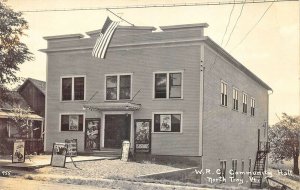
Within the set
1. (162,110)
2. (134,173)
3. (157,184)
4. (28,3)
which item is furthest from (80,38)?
(157,184)

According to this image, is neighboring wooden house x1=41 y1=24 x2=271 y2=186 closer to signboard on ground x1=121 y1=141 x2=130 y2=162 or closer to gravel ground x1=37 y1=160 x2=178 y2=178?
signboard on ground x1=121 y1=141 x2=130 y2=162

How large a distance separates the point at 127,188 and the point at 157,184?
78cm

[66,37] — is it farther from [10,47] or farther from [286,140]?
[286,140]

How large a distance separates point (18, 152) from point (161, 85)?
7064 millimetres

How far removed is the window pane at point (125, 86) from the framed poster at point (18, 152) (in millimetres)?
6109

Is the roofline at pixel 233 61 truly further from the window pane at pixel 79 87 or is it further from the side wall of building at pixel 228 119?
the window pane at pixel 79 87

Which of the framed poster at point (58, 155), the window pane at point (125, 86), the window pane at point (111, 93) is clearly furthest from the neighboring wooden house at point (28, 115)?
the framed poster at point (58, 155)

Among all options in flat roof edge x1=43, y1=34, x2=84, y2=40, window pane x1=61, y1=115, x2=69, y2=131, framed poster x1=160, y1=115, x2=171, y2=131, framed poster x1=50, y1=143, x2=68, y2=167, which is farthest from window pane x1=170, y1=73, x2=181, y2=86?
framed poster x1=50, y1=143, x2=68, y2=167

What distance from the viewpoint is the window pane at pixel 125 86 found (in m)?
20.1

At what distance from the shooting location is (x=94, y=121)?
20922 millimetres

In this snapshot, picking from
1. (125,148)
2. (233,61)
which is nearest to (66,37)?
(125,148)

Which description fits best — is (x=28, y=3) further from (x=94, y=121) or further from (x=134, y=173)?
(x=94, y=121)

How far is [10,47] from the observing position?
653 inches

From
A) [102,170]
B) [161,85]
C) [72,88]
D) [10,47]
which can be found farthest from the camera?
[72,88]
